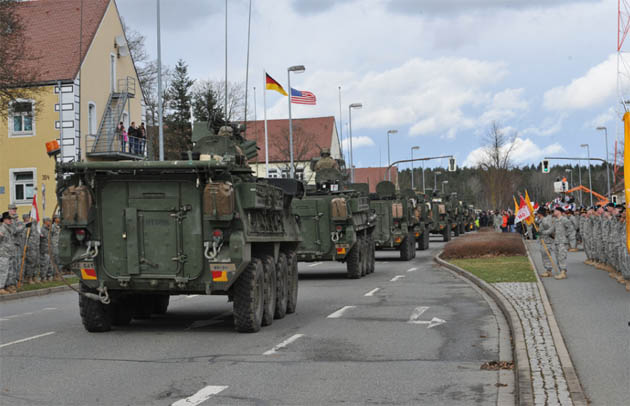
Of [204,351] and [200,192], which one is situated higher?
[200,192]

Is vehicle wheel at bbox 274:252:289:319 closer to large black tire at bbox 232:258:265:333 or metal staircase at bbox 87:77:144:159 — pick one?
Answer: large black tire at bbox 232:258:265:333

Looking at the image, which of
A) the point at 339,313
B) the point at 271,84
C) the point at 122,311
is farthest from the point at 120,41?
the point at 122,311

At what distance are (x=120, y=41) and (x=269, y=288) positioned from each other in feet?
117

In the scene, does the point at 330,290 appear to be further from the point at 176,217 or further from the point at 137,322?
the point at 176,217

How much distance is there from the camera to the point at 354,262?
24.7m

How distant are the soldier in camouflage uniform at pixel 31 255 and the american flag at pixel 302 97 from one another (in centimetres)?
2178

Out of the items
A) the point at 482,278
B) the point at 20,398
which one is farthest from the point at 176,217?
the point at 482,278

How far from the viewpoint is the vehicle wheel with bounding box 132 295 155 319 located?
47.6 feet

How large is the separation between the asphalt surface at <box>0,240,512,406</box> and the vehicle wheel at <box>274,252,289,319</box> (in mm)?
317

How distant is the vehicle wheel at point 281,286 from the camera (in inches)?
570

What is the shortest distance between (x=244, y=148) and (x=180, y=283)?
4342mm

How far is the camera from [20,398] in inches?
322

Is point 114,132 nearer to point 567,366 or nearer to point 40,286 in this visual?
point 40,286

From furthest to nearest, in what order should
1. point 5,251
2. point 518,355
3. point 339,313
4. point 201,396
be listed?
point 5,251
point 339,313
point 518,355
point 201,396
